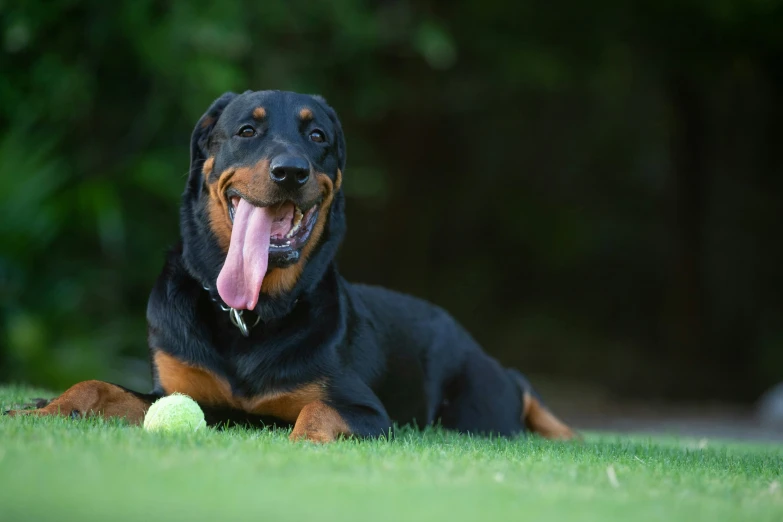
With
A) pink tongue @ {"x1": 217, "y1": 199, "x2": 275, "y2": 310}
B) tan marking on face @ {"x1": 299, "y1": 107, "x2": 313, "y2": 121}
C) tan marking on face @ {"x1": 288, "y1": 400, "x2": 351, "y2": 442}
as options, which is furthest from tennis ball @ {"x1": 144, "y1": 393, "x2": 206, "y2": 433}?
tan marking on face @ {"x1": 299, "y1": 107, "x2": 313, "y2": 121}

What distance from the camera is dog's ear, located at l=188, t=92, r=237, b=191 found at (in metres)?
4.90

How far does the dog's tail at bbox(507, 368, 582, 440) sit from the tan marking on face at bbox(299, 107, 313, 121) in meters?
2.34

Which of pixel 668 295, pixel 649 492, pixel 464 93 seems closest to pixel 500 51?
pixel 464 93

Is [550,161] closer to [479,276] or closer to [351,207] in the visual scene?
[479,276]

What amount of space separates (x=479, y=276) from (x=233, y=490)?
13.6 metres

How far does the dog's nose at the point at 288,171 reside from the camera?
435 centimetres

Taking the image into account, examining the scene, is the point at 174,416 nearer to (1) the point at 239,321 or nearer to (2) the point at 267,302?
(1) the point at 239,321

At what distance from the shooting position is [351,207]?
14.5 metres

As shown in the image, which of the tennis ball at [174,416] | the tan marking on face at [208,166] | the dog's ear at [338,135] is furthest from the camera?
the dog's ear at [338,135]

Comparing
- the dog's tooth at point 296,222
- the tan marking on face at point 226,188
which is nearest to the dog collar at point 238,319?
the tan marking on face at point 226,188

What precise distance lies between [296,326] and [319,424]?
0.65m

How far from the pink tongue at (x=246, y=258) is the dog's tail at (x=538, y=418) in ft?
7.75

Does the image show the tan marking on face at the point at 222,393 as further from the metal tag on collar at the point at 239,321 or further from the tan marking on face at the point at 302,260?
the tan marking on face at the point at 302,260

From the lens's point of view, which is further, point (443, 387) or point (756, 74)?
point (756, 74)
